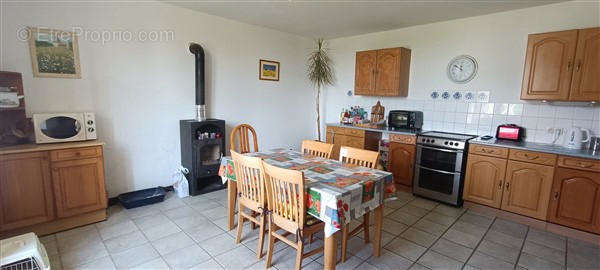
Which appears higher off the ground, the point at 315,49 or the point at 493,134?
the point at 315,49

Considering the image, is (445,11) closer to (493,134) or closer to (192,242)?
(493,134)

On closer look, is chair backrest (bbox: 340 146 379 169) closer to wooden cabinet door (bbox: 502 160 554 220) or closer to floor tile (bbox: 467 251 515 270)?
floor tile (bbox: 467 251 515 270)

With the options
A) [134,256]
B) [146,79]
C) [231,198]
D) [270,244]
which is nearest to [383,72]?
[231,198]

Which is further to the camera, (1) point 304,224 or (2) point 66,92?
(2) point 66,92

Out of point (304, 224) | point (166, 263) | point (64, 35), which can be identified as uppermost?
point (64, 35)

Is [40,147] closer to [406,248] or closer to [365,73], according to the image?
[406,248]

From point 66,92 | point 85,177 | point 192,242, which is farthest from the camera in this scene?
point 66,92

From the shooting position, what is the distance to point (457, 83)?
12.0 ft

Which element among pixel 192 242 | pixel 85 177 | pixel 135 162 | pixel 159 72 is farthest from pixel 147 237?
pixel 159 72

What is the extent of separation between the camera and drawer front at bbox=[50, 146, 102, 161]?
242 cm

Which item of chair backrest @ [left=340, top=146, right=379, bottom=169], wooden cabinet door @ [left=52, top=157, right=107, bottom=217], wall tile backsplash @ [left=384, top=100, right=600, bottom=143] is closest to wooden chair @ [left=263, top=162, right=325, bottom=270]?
chair backrest @ [left=340, top=146, right=379, bottom=169]

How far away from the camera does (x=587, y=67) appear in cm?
257

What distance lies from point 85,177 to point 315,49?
12.9ft

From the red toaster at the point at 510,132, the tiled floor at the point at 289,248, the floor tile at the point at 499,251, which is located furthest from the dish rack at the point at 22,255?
the red toaster at the point at 510,132
